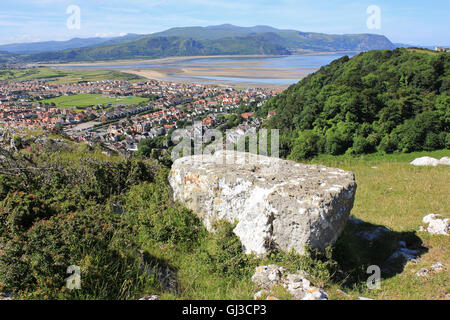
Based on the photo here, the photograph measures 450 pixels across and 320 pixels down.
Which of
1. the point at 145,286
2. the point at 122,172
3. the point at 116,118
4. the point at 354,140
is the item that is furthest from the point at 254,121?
the point at 145,286

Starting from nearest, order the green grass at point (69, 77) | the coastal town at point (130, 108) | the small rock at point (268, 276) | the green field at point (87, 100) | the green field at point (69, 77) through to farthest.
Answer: the small rock at point (268, 276), the coastal town at point (130, 108), the green field at point (87, 100), the green grass at point (69, 77), the green field at point (69, 77)

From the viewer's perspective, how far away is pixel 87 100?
79375 mm

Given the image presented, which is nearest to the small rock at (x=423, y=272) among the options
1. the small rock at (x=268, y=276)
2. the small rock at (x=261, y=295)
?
the small rock at (x=268, y=276)

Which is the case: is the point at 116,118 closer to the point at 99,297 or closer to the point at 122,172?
the point at 122,172

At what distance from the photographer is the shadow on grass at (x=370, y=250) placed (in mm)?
4941

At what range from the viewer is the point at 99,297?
3.21 meters

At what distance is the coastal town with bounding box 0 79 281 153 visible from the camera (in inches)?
1836

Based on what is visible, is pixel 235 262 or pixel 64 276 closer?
pixel 64 276

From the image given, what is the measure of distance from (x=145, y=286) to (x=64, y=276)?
3.22 ft

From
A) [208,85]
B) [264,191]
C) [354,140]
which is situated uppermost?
[208,85]

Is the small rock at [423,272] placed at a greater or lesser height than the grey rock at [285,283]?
lesser

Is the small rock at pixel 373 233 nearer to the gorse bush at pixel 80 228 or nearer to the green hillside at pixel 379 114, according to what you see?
the gorse bush at pixel 80 228

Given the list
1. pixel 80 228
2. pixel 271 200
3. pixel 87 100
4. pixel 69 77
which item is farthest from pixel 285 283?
pixel 69 77

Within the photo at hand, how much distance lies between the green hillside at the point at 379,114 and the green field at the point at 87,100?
5149 cm
